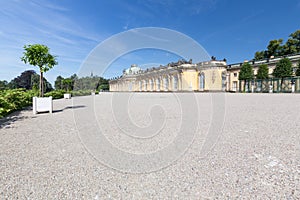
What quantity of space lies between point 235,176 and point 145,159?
1304mm

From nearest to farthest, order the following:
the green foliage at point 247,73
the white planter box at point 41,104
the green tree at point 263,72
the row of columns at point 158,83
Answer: the white planter box at point 41,104, the green tree at point 263,72, the green foliage at point 247,73, the row of columns at point 158,83

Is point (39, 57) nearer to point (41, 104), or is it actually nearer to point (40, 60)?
point (40, 60)

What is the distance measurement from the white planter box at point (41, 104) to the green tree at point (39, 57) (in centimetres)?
197

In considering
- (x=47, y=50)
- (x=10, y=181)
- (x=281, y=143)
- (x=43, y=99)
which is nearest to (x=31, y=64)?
(x=47, y=50)

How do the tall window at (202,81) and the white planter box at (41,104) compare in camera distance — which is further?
the tall window at (202,81)

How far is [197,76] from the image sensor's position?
36.3 metres

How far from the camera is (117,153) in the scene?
107 inches

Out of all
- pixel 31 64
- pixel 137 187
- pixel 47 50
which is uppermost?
pixel 47 50

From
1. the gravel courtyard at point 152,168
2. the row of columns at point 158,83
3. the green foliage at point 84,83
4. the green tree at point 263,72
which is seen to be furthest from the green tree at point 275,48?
the gravel courtyard at point 152,168

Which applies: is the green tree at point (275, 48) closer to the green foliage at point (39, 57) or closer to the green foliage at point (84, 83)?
the green foliage at point (84, 83)

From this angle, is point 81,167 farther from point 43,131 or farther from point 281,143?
point 281,143

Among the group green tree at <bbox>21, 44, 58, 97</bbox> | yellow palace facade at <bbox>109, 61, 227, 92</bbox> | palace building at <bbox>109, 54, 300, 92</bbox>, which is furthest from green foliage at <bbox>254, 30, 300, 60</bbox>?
green tree at <bbox>21, 44, 58, 97</bbox>

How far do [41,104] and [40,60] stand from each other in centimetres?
250

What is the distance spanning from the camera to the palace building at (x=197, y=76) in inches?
1326
